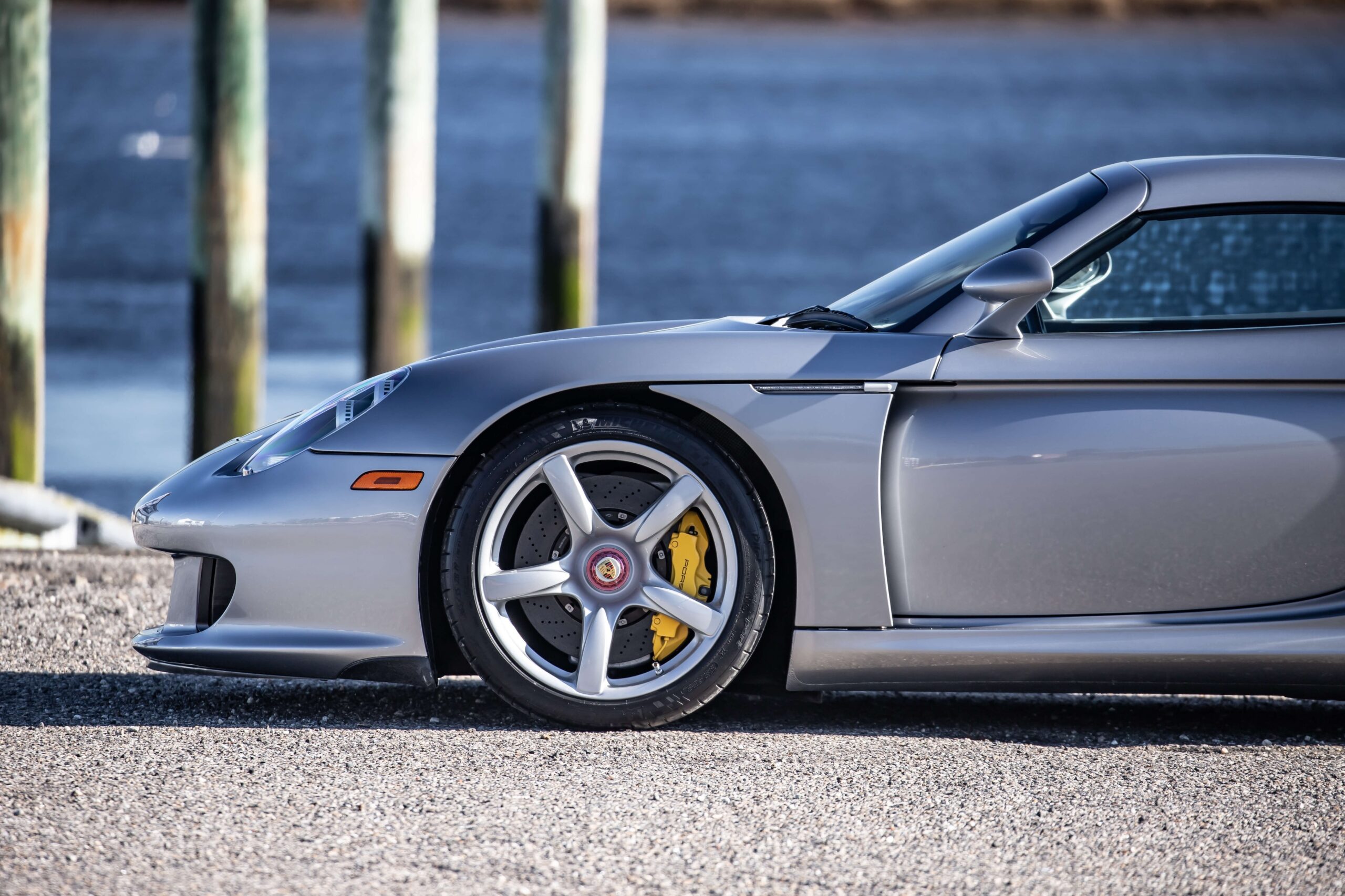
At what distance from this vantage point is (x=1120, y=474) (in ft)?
11.0

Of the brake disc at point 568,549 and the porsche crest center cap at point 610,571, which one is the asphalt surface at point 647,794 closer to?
the brake disc at point 568,549

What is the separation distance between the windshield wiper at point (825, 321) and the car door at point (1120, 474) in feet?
0.95

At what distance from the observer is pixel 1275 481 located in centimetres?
338

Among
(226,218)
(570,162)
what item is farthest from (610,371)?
(570,162)

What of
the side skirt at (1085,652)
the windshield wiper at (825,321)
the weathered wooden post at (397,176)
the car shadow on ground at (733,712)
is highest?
the weathered wooden post at (397,176)

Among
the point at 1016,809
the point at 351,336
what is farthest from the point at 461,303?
the point at 1016,809

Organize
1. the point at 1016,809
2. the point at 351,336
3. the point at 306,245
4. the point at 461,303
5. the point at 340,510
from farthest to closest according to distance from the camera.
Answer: the point at 306,245 < the point at 461,303 < the point at 351,336 < the point at 340,510 < the point at 1016,809

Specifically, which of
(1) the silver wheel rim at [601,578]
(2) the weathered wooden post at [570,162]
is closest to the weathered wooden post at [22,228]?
(2) the weathered wooden post at [570,162]

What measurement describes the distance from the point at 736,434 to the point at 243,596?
1.19 meters

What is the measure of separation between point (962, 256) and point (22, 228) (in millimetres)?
5615

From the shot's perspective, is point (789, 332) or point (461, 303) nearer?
point (789, 332)

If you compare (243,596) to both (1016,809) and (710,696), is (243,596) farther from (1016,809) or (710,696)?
(1016,809)

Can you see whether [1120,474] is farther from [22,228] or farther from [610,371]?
[22,228]

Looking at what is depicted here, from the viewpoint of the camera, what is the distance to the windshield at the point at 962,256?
3.61 m
